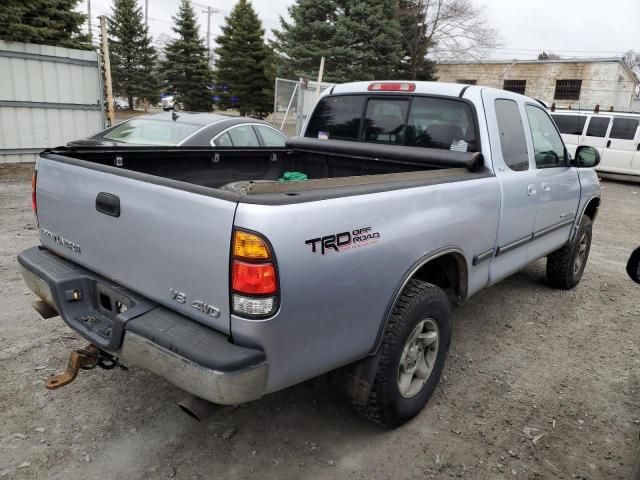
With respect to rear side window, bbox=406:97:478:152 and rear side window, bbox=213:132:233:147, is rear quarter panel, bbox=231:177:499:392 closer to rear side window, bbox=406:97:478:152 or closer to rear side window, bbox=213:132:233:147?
rear side window, bbox=406:97:478:152

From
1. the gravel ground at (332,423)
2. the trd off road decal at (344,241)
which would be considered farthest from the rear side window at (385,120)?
the trd off road decal at (344,241)

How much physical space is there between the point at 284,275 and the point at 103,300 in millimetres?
1226

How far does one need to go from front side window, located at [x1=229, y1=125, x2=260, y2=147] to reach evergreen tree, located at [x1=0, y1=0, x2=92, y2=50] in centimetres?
760

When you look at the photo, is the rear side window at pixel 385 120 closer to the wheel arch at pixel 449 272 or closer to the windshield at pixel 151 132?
the wheel arch at pixel 449 272

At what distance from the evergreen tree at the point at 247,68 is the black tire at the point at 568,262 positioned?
27710mm

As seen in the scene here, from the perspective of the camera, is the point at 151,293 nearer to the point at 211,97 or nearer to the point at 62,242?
the point at 62,242

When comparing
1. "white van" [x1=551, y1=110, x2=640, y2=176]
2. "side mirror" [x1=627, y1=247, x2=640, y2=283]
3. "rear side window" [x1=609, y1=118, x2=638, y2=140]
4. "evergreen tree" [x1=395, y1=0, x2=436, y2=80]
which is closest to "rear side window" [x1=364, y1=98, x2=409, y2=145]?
"side mirror" [x1=627, y1=247, x2=640, y2=283]

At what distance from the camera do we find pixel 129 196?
2291 mm

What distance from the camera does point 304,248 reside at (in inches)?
78.2

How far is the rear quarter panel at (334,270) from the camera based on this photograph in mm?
1949

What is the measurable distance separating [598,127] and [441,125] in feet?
44.2

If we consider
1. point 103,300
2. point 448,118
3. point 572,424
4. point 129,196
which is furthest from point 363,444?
point 448,118

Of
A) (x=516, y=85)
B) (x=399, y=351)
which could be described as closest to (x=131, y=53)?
Result: (x=516, y=85)

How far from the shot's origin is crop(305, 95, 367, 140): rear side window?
4277mm
